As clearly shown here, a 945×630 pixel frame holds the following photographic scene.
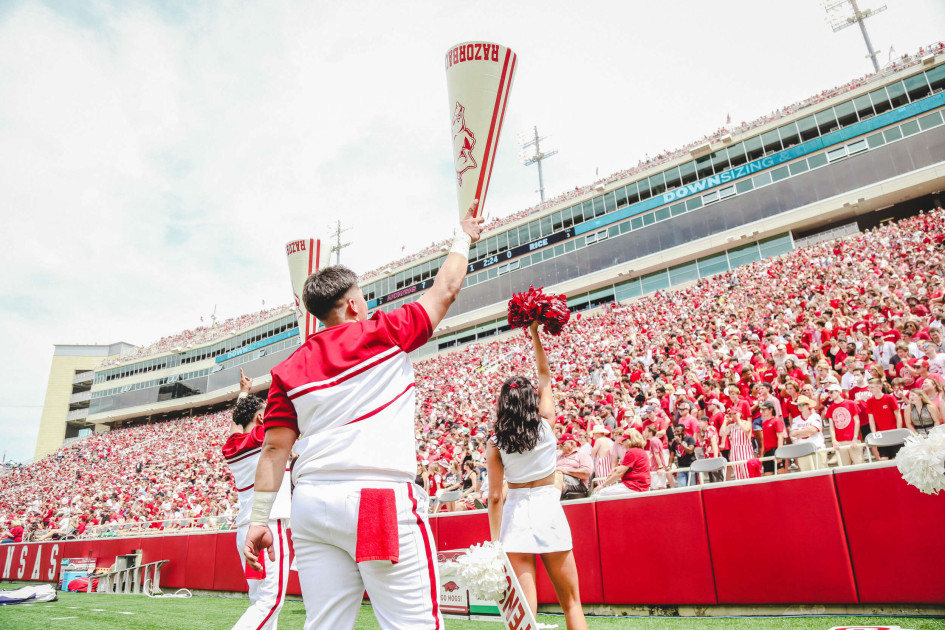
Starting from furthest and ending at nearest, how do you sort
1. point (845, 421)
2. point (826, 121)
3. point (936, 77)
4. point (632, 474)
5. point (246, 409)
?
point (826, 121), point (936, 77), point (845, 421), point (632, 474), point (246, 409)

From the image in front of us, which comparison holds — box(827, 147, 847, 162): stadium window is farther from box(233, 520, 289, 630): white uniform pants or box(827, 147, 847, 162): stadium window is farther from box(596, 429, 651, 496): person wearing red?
box(233, 520, 289, 630): white uniform pants

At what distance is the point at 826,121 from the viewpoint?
1157 inches

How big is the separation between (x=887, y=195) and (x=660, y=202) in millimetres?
10526

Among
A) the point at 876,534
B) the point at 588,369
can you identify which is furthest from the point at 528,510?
the point at 588,369

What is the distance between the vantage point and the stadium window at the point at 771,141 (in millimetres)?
30438

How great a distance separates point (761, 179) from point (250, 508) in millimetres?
32221

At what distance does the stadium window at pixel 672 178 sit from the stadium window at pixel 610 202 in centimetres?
320

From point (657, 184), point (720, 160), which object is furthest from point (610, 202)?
point (720, 160)

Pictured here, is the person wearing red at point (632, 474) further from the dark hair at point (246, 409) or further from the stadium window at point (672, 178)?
the stadium window at point (672, 178)

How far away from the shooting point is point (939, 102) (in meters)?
26.4

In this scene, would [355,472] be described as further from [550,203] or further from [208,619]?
[550,203]

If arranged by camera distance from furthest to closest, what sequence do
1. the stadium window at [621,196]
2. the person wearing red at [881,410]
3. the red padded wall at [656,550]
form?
the stadium window at [621,196] < the person wearing red at [881,410] < the red padded wall at [656,550]

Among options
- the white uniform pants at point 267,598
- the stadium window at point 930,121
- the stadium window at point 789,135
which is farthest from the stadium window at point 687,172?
the white uniform pants at point 267,598

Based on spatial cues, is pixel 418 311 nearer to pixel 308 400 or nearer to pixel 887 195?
pixel 308 400
